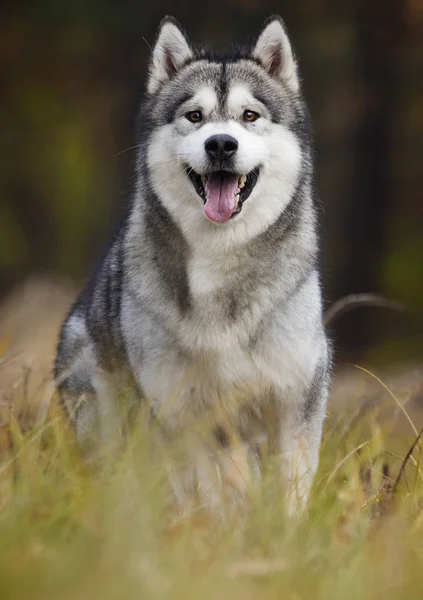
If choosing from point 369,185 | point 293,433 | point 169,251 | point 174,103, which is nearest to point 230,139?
point 174,103

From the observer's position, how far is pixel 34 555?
3492 millimetres

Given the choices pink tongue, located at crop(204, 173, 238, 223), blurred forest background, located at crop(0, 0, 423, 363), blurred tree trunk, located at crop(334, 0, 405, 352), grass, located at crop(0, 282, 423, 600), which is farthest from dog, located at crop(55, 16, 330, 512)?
blurred tree trunk, located at crop(334, 0, 405, 352)

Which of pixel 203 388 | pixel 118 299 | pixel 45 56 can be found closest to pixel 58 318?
pixel 118 299

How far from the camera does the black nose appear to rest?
5234mm

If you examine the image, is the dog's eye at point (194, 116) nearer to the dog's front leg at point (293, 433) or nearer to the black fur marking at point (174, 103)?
the black fur marking at point (174, 103)

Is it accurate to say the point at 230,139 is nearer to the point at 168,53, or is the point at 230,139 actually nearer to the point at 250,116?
the point at 250,116

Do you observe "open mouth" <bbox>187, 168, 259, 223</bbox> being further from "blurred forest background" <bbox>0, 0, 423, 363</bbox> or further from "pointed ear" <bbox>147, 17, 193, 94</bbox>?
"blurred forest background" <bbox>0, 0, 423, 363</bbox>

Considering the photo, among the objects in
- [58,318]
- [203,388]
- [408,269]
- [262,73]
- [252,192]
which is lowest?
[408,269]

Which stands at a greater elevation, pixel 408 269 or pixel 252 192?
pixel 252 192

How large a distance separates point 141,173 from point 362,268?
382 inches

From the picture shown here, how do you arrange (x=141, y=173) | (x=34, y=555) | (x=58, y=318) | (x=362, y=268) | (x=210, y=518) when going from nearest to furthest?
(x=34, y=555) < (x=210, y=518) < (x=141, y=173) < (x=58, y=318) < (x=362, y=268)

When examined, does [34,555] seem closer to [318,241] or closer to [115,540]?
[115,540]

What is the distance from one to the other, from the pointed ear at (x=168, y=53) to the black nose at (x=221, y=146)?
900 mm

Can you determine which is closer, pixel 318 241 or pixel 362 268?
pixel 318 241
